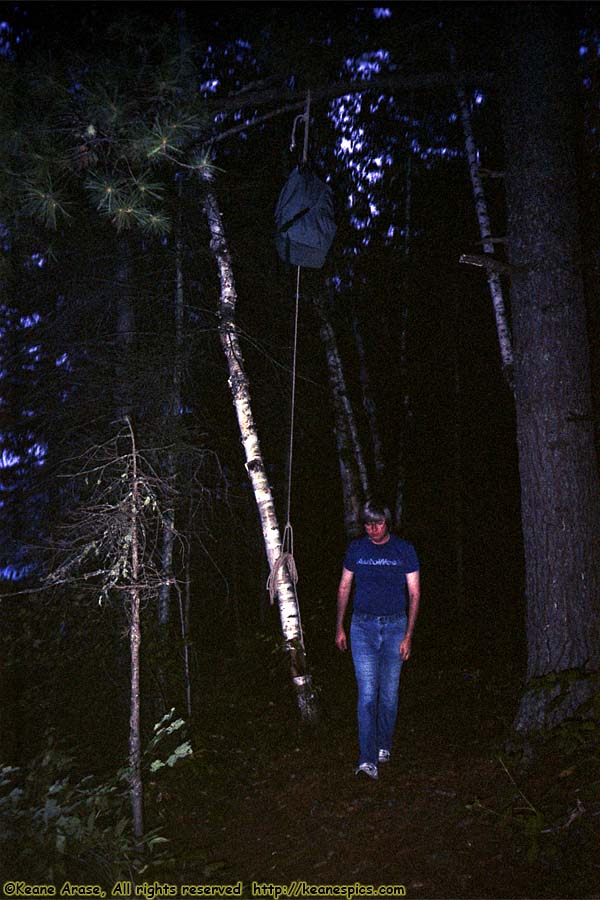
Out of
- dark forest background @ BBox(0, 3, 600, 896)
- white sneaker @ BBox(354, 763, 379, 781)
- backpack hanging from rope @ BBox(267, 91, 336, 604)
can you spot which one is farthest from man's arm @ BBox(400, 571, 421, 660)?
backpack hanging from rope @ BBox(267, 91, 336, 604)

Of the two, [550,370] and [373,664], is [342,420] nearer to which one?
[550,370]

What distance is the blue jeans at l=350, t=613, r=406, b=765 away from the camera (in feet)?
16.7

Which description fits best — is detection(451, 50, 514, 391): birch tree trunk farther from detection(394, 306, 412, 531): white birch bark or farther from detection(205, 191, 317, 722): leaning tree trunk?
detection(394, 306, 412, 531): white birch bark

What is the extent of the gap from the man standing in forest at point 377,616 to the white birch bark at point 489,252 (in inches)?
166

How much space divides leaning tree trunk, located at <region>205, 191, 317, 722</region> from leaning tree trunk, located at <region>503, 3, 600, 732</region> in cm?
237

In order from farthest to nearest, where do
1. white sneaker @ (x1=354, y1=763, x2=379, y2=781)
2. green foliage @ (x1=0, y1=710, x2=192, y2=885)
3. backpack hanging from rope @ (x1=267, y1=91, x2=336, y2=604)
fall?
backpack hanging from rope @ (x1=267, y1=91, x2=336, y2=604) → white sneaker @ (x1=354, y1=763, x2=379, y2=781) → green foliage @ (x1=0, y1=710, x2=192, y2=885)

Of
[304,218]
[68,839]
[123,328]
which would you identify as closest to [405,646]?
[68,839]

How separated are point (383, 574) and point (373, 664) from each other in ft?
Answer: 2.39

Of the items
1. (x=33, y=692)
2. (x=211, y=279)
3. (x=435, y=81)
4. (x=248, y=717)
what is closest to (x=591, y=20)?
(x=435, y=81)

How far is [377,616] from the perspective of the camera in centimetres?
511

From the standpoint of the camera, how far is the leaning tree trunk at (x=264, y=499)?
6598 mm

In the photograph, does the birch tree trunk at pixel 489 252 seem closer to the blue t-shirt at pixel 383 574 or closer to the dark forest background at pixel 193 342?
the dark forest background at pixel 193 342

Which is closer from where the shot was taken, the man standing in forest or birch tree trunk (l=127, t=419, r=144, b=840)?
birch tree trunk (l=127, t=419, r=144, b=840)

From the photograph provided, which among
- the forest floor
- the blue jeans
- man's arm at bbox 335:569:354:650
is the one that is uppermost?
man's arm at bbox 335:569:354:650
